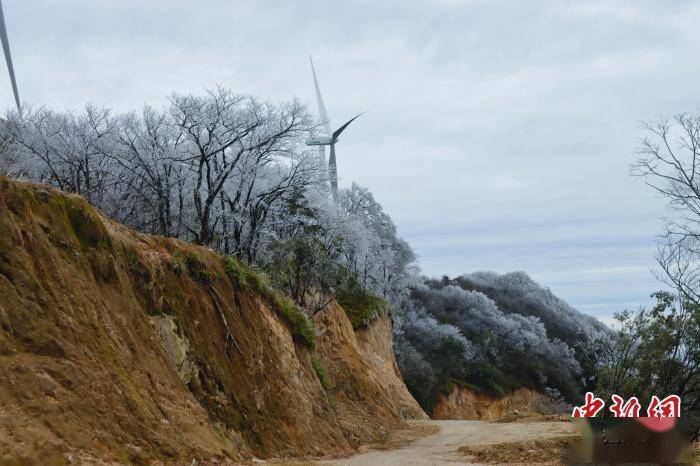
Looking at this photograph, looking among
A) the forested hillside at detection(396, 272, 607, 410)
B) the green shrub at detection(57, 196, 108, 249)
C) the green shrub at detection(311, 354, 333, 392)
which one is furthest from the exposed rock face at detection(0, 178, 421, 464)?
the forested hillside at detection(396, 272, 607, 410)

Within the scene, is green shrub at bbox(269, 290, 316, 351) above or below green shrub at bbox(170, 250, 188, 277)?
below

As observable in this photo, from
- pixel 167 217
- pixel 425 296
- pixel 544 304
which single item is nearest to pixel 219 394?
pixel 167 217

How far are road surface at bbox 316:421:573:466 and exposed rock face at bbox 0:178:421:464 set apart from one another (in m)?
1.71

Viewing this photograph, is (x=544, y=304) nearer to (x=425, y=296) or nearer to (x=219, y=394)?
(x=425, y=296)

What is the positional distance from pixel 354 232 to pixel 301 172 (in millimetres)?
12812

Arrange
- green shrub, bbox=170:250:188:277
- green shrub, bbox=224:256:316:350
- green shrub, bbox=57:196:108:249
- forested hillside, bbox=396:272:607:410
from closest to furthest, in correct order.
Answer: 1. green shrub, bbox=57:196:108:249
2. green shrub, bbox=170:250:188:277
3. green shrub, bbox=224:256:316:350
4. forested hillside, bbox=396:272:607:410

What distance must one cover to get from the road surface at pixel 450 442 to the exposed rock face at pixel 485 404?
2477cm

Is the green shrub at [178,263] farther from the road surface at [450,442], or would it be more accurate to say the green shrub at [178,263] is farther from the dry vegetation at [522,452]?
the dry vegetation at [522,452]

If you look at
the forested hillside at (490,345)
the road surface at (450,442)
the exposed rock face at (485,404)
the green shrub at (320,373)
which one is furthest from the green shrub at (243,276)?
the exposed rock face at (485,404)

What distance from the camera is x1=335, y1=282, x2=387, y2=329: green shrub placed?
42250 millimetres

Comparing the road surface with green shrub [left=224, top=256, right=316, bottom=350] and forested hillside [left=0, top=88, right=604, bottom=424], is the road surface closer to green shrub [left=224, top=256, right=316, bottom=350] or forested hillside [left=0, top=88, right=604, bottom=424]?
green shrub [left=224, top=256, right=316, bottom=350]

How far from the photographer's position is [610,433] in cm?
1018

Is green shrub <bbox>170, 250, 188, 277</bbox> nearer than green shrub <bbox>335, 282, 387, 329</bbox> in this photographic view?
Yes

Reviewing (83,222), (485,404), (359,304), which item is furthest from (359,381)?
(485,404)
